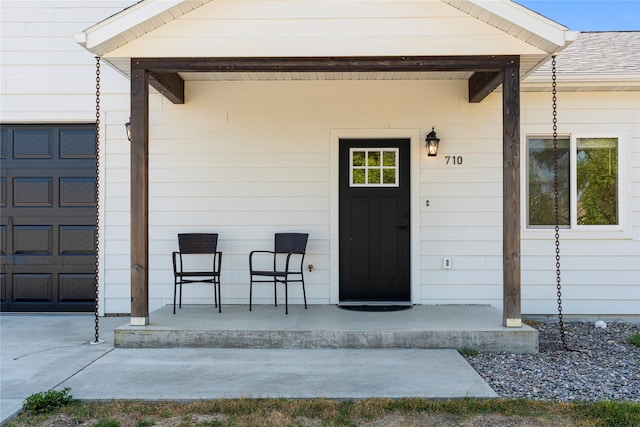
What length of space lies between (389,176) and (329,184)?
0.70 metres

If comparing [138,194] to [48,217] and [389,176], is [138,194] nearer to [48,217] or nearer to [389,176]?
[48,217]

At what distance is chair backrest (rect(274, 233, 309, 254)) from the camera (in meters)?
5.66

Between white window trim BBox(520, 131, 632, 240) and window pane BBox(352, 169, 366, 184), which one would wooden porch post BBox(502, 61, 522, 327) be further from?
window pane BBox(352, 169, 366, 184)

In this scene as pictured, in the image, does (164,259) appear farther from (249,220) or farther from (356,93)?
(356,93)

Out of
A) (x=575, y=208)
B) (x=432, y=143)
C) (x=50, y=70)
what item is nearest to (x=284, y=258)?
(x=432, y=143)

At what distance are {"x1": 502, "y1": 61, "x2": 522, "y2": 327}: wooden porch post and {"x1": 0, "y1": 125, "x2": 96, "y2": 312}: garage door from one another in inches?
174

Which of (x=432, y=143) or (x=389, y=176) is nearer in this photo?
(x=432, y=143)

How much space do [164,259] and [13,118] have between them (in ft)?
7.72

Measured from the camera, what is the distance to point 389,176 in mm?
5977

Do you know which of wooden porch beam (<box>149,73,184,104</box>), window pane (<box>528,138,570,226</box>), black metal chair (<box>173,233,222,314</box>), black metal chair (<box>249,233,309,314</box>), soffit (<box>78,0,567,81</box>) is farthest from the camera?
window pane (<box>528,138,570,226</box>)

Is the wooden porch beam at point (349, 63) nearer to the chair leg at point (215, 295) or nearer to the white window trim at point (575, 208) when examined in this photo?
the white window trim at point (575, 208)

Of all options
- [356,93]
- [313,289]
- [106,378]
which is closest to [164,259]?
[313,289]

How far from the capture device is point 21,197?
6035 millimetres

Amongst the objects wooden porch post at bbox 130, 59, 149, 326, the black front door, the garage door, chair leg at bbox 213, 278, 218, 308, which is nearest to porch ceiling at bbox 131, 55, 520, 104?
wooden porch post at bbox 130, 59, 149, 326
